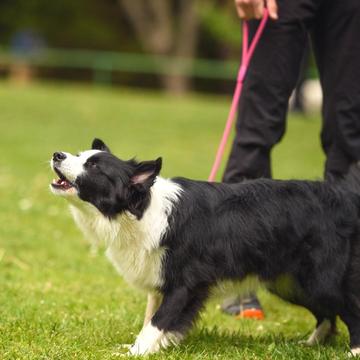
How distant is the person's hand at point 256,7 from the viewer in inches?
183

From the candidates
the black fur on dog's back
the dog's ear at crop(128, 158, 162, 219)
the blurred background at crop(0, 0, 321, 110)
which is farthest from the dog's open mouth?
the blurred background at crop(0, 0, 321, 110)

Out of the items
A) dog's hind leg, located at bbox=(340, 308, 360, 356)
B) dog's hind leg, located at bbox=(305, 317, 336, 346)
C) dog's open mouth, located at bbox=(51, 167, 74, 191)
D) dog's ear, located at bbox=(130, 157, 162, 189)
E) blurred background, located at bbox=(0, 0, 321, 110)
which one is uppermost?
dog's ear, located at bbox=(130, 157, 162, 189)

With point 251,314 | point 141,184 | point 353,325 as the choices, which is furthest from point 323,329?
point 141,184

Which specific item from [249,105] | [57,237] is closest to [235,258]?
[249,105]

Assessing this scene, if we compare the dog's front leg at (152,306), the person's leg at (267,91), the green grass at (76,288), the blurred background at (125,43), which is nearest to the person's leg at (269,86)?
the person's leg at (267,91)

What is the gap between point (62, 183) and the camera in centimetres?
386

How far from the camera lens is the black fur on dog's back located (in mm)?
3953

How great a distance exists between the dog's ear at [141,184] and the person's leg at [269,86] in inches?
47.5

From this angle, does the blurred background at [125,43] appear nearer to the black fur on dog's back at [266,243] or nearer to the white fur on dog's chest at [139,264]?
the black fur on dog's back at [266,243]

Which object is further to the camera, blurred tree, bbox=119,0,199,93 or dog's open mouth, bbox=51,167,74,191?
blurred tree, bbox=119,0,199,93

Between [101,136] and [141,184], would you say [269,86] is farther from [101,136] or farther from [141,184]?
[101,136]

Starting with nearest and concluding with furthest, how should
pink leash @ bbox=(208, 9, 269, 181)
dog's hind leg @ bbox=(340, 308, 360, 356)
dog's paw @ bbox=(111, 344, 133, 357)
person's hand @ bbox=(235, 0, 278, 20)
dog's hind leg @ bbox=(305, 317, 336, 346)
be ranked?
1. dog's paw @ bbox=(111, 344, 133, 357)
2. dog's hind leg @ bbox=(340, 308, 360, 356)
3. dog's hind leg @ bbox=(305, 317, 336, 346)
4. person's hand @ bbox=(235, 0, 278, 20)
5. pink leash @ bbox=(208, 9, 269, 181)

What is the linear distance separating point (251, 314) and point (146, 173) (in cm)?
152

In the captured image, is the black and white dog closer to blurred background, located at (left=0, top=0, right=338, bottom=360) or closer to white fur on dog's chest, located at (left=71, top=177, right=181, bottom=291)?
white fur on dog's chest, located at (left=71, top=177, right=181, bottom=291)
